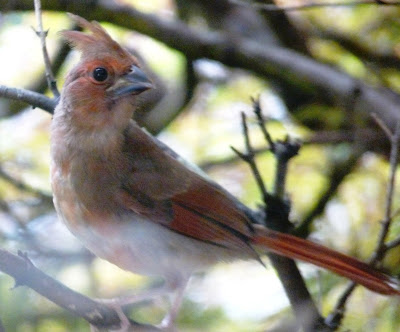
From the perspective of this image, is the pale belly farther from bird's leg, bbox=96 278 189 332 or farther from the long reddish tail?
the long reddish tail

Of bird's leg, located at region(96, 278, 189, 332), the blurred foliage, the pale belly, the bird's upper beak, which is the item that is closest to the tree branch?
the blurred foliage

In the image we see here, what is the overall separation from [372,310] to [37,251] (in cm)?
135

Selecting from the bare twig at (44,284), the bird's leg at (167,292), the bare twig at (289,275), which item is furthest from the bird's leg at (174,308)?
the bare twig at (44,284)

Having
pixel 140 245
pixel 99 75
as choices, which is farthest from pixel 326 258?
pixel 99 75

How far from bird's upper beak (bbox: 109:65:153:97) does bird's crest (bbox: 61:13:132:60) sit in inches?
2.3

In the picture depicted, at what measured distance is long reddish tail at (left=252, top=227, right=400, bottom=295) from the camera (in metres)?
2.91

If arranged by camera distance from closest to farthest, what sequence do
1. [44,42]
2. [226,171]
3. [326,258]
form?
[44,42] < [326,258] < [226,171]

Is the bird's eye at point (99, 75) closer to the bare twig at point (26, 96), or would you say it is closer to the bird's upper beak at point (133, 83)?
the bird's upper beak at point (133, 83)

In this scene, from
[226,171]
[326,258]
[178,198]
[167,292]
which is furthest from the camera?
[226,171]

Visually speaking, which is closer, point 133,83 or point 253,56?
point 133,83

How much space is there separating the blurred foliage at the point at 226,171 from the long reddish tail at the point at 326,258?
0.43 feet

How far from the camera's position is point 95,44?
2859 millimetres

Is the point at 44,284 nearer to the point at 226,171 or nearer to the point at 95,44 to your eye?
the point at 95,44

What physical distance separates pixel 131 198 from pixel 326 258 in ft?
2.43
